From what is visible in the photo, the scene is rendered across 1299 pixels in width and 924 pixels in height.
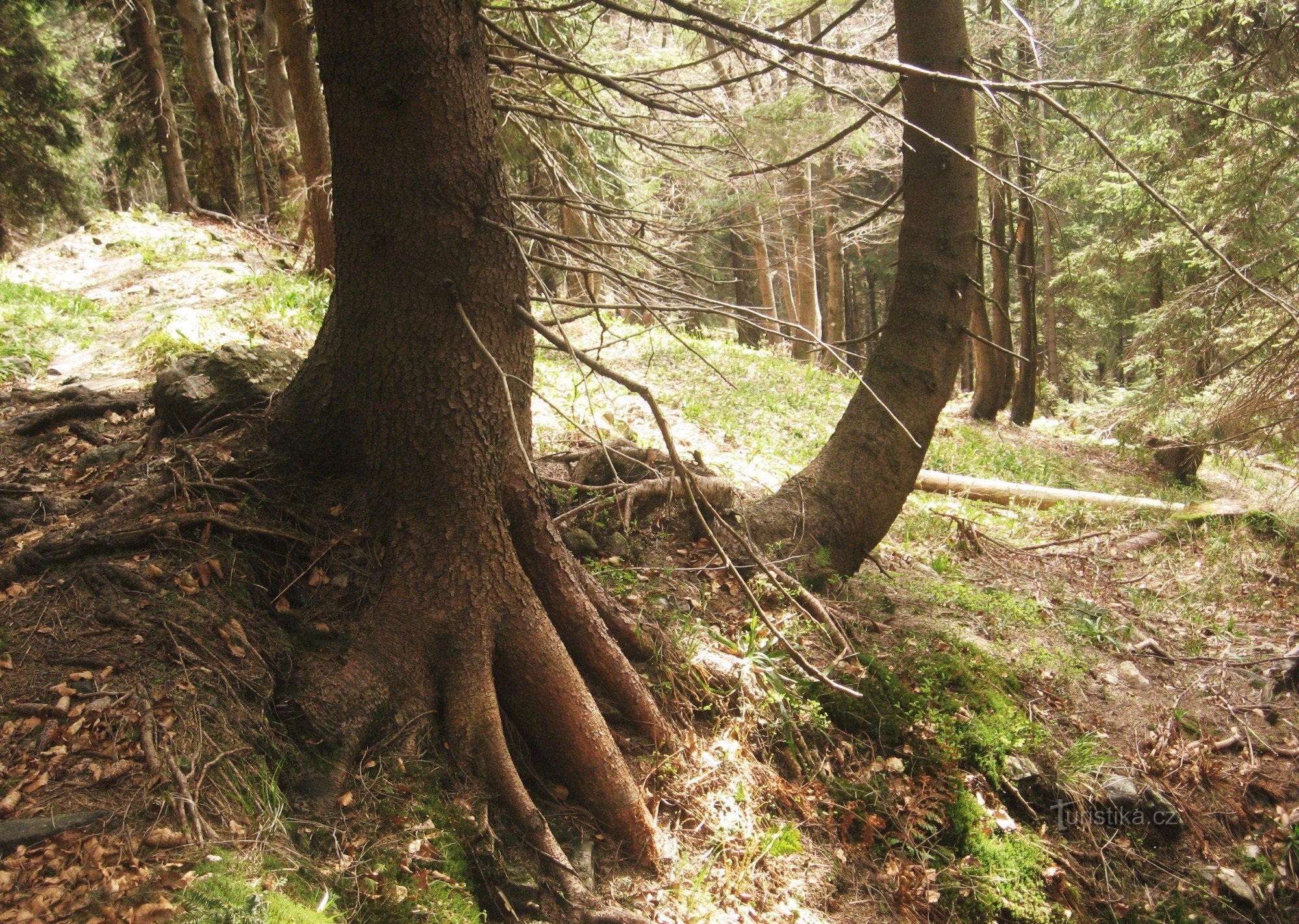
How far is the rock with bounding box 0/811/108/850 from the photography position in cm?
211

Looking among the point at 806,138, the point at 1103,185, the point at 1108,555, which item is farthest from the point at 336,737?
the point at 1103,185

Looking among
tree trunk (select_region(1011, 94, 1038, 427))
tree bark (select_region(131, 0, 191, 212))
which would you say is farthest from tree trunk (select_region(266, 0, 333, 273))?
tree trunk (select_region(1011, 94, 1038, 427))

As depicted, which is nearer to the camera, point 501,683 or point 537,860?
point 537,860

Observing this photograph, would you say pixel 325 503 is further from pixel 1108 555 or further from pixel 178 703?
pixel 1108 555

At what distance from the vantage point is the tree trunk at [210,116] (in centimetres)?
1166

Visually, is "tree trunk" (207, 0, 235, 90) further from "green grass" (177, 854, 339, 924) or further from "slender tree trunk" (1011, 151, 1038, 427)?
"green grass" (177, 854, 339, 924)

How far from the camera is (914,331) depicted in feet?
17.0

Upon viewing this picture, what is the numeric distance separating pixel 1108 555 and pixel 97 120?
17049mm

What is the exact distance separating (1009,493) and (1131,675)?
4604 mm

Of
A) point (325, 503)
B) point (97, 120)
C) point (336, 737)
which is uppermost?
point (97, 120)

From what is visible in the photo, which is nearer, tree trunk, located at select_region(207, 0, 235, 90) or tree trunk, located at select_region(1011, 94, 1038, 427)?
tree trunk, located at select_region(207, 0, 235, 90)

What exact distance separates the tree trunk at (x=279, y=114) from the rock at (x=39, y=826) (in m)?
10.1

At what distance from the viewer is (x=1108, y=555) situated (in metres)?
7.55

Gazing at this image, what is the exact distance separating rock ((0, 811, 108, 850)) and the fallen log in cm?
863
